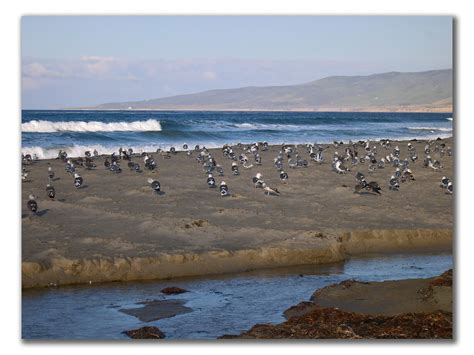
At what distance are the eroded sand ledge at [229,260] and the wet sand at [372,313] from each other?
5.44 ft

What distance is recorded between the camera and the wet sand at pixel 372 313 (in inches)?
331

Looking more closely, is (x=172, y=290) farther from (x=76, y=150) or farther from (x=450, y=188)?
(x=76, y=150)

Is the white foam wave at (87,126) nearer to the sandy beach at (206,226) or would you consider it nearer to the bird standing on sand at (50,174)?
the bird standing on sand at (50,174)

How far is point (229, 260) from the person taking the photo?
1199 cm

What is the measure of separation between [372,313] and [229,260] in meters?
2.95

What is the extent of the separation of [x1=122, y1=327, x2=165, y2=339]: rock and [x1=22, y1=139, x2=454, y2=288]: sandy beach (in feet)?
7.16

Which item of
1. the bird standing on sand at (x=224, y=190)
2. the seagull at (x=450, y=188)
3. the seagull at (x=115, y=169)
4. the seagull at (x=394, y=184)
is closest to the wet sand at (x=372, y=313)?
the seagull at (x=450, y=188)

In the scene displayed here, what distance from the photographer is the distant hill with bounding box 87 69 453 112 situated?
35.8 feet

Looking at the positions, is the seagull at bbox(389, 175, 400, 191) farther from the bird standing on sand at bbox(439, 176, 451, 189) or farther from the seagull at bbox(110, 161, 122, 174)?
the seagull at bbox(110, 161, 122, 174)

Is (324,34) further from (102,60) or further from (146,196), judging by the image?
(146,196)

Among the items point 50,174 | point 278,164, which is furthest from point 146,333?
point 278,164

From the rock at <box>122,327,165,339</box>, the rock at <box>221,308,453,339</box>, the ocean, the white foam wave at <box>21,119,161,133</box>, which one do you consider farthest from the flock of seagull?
the rock at <box>221,308,453,339</box>

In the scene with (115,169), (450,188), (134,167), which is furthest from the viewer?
(134,167)
